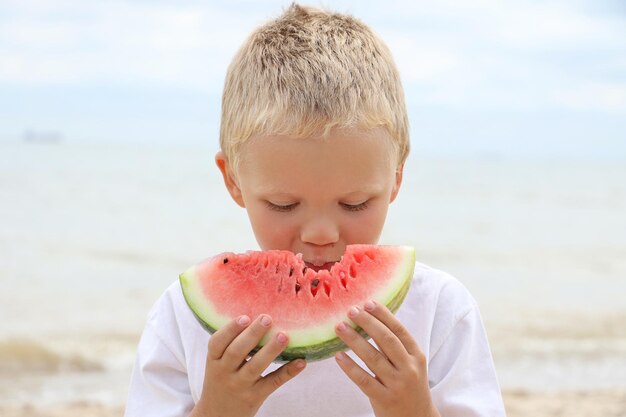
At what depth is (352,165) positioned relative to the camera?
6.37ft

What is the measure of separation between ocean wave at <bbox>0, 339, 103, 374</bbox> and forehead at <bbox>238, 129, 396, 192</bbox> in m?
4.50

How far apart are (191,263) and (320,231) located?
9.16 metres

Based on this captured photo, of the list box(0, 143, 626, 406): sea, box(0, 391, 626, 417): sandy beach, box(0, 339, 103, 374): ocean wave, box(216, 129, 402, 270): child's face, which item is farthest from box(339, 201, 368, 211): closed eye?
box(0, 339, 103, 374): ocean wave

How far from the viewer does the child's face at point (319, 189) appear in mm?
1926

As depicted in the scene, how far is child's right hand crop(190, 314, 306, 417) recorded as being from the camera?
1.74 metres

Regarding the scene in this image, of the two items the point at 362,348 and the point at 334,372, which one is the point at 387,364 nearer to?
the point at 362,348

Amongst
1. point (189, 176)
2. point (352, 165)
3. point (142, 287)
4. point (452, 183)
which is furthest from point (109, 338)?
point (452, 183)

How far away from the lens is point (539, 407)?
498 cm

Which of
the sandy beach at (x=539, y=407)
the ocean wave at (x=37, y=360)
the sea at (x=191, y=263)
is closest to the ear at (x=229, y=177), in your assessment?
the sandy beach at (x=539, y=407)

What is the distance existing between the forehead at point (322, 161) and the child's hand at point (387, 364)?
335mm

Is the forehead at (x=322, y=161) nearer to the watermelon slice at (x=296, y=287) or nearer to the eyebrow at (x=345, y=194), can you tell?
the eyebrow at (x=345, y=194)

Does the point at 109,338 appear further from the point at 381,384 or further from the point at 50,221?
the point at 50,221

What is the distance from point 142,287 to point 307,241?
7344 mm

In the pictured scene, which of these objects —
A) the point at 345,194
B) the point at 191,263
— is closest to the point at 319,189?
the point at 345,194
